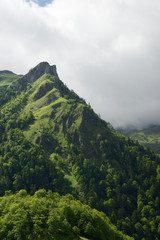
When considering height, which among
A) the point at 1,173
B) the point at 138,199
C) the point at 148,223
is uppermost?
the point at 138,199

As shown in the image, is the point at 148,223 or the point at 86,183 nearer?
the point at 148,223

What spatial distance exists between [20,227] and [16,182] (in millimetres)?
115568

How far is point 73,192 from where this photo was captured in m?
184

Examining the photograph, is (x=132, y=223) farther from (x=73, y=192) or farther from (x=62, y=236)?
(x=62, y=236)

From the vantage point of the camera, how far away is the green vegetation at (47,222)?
239ft

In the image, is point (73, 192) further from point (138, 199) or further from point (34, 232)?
point (34, 232)

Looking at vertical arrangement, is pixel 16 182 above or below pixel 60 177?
below

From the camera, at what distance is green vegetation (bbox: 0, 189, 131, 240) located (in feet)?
239

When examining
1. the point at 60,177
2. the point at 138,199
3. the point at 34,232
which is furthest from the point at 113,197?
the point at 34,232

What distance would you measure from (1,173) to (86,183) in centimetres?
8480

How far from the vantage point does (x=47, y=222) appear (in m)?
76.2

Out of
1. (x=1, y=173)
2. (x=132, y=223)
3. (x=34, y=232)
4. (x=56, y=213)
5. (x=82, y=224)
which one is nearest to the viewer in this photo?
(x=34, y=232)

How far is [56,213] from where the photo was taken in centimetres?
8338

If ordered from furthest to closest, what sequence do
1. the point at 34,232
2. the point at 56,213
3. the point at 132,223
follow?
1. the point at 132,223
2. the point at 56,213
3. the point at 34,232
